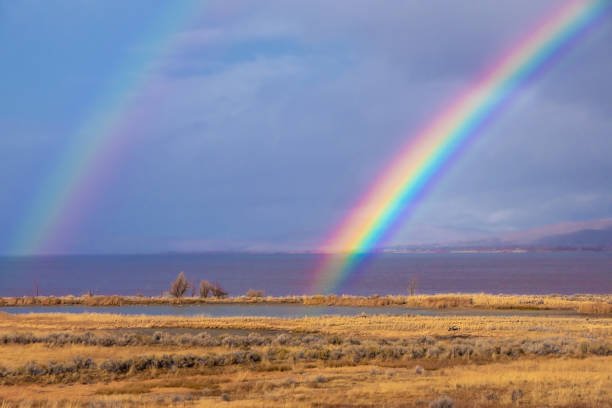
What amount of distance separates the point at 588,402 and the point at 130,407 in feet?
35.9

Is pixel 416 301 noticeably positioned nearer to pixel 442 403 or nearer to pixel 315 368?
pixel 315 368

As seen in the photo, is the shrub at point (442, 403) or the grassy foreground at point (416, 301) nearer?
the shrub at point (442, 403)

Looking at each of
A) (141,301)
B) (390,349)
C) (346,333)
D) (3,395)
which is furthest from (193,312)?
(3,395)

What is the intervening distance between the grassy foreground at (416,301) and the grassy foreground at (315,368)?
19104 millimetres

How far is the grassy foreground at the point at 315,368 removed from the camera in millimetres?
16750

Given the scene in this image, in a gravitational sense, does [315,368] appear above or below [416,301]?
above

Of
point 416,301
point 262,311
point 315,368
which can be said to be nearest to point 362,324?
point 262,311

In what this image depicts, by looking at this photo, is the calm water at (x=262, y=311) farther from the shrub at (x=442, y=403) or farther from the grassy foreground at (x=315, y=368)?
the shrub at (x=442, y=403)

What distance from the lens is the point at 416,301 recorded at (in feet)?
206

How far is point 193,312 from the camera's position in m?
56.5

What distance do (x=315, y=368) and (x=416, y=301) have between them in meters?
40.8

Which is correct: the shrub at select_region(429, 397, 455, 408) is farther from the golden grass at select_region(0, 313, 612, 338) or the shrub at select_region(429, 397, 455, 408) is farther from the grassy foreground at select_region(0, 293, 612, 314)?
the grassy foreground at select_region(0, 293, 612, 314)

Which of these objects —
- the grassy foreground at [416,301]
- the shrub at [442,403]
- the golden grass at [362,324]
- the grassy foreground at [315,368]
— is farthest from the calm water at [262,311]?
the shrub at [442,403]

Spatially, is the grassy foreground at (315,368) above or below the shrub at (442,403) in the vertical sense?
below
